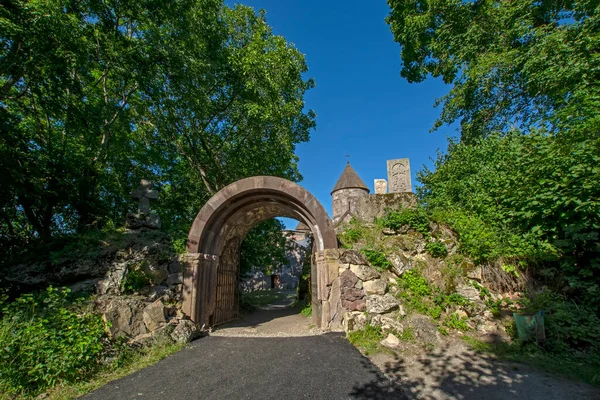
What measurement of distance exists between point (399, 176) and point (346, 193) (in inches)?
670

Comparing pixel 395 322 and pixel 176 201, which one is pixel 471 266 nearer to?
pixel 395 322

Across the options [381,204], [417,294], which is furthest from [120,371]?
[381,204]

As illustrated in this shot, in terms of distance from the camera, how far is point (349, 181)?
86.5 feet

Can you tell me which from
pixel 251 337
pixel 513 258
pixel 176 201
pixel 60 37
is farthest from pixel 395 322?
pixel 176 201

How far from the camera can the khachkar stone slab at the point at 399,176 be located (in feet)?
28.6

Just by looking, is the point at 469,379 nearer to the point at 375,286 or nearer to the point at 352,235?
the point at 375,286

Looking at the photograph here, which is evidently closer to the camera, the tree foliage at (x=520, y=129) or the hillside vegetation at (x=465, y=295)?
the hillside vegetation at (x=465, y=295)

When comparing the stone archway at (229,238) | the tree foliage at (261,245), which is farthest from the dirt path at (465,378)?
the tree foliage at (261,245)

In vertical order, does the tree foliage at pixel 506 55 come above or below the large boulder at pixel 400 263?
above

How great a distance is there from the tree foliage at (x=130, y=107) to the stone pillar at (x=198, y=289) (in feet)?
10.7

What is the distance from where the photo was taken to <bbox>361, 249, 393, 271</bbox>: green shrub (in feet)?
21.3

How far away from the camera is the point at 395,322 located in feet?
17.9

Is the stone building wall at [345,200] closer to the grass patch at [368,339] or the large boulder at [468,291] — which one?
the large boulder at [468,291]

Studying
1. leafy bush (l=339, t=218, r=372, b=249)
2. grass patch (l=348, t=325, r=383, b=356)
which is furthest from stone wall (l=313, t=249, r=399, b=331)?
leafy bush (l=339, t=218, r=372, b=249)
